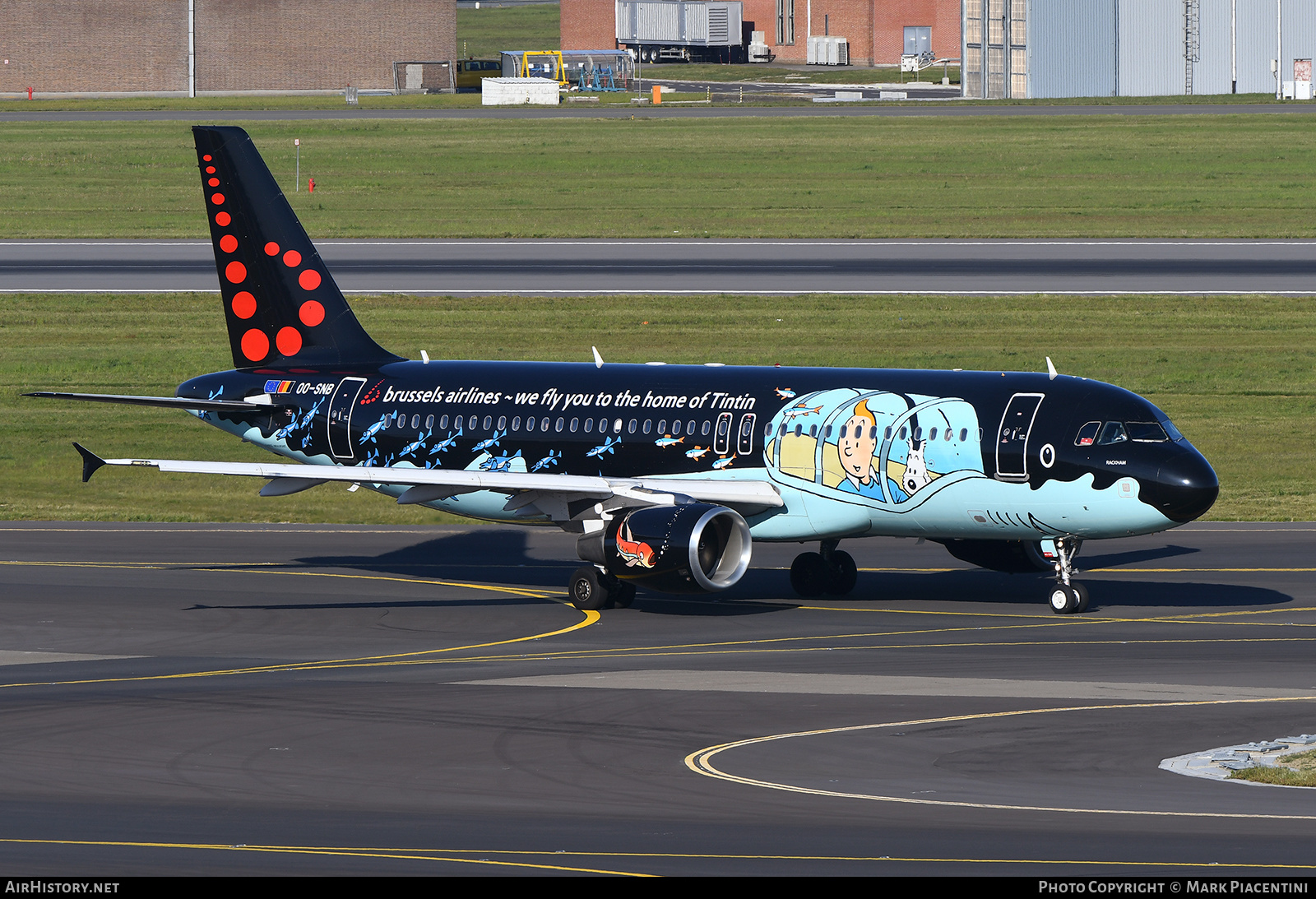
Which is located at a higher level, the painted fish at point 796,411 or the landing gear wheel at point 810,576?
the painted fish at point 796,411

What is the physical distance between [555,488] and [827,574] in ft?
21.5


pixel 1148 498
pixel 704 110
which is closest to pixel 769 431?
pixel 1148 498

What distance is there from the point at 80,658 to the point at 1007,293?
5023cm

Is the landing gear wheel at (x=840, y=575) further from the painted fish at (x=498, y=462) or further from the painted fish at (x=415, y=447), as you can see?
the painted fish at (x=415, y=447)

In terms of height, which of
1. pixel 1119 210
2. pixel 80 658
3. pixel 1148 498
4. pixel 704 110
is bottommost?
pixel 80 658

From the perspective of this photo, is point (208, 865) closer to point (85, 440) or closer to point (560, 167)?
point (85, 440)

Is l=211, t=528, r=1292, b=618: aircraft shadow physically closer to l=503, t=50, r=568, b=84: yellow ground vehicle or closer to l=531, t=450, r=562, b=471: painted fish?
l=531, t=450, r=562, b=471: painted fish

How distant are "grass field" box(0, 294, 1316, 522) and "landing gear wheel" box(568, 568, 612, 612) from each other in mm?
16275

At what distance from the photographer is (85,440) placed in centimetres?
6131

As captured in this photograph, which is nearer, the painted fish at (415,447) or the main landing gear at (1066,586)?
the main landing gear at (1066,586)

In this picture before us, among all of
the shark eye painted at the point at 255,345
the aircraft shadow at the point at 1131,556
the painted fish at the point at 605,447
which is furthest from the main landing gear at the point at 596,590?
the aircraft shadow at the point at 1131,556

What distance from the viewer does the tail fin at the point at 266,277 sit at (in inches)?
1780

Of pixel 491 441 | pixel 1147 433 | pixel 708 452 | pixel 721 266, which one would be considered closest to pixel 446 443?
pixel 491 441

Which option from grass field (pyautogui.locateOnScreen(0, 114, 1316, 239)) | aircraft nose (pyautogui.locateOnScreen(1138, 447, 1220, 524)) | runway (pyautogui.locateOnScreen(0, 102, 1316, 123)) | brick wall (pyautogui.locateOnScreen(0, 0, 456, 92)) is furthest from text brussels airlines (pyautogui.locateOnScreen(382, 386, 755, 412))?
brick wall (pyautogui.locateOnScreen(0, 0, 456, 92))
